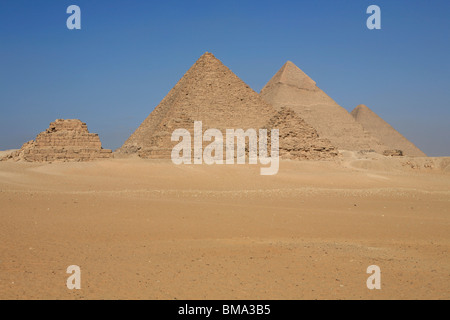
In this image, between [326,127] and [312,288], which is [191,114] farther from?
[312,288]

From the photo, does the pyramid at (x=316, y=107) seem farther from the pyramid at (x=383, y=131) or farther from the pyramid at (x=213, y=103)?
the pyramid at (x=383, y=131)

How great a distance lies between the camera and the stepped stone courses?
25.1 m

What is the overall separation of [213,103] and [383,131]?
4538cm

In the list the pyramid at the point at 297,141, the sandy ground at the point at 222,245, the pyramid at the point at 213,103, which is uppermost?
the pyramid at the point at 213,103

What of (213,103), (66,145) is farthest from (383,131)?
(66,145)

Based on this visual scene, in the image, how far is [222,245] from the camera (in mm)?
5934

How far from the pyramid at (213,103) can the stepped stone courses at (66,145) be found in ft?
52.5

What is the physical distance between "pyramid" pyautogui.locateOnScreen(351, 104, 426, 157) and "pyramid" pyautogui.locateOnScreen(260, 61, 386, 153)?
45.9 ft

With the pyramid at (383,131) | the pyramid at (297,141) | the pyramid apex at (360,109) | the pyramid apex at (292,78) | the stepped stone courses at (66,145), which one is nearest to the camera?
the stepped stone courses at (66,145)

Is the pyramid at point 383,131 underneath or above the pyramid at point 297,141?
above

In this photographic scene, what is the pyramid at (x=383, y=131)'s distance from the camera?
74.7m

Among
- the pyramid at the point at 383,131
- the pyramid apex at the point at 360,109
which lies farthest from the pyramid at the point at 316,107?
the pyramid apex at the point at 360,109

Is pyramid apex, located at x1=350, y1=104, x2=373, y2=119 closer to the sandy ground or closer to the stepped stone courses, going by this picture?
the stepped stone courses

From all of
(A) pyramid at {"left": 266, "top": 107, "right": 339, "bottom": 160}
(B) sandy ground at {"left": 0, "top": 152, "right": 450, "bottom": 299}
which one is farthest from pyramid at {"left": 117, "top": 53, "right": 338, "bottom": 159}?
(B) sandy ground at {"left": 0, "top": 152, "right": 450, "bottom": 299}
